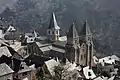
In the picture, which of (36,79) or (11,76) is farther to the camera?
(36,79)

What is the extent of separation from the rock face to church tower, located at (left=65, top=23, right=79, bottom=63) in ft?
114

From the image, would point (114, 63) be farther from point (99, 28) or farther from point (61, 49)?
point (99, 28)

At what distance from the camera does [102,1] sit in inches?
5443

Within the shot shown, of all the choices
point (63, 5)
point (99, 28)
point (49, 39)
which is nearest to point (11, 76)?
point (49, 39)

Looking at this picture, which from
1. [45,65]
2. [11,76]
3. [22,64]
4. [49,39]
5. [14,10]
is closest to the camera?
[11,76]

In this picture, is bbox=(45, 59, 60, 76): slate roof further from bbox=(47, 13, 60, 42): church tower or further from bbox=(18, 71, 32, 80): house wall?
bbox=(47, 13, 60, 42): church tower

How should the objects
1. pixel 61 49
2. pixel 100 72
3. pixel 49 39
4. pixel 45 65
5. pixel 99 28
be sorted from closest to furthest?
pixel 45 65 → pixel 100 72 → pixel 61 49 → pixel 49 39 → pixel 99 28

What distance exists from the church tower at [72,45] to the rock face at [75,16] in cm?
3473

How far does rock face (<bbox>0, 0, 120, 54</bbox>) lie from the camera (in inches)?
4386

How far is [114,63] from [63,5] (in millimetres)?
70061

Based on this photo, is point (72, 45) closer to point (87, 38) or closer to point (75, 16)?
point (87, 38)

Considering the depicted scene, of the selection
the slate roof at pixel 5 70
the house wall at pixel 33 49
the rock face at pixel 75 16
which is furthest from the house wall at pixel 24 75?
the rock face at pixel 75 16

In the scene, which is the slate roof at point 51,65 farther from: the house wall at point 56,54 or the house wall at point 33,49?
the house wall at point 33,49

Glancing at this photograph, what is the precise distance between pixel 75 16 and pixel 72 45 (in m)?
60.3
